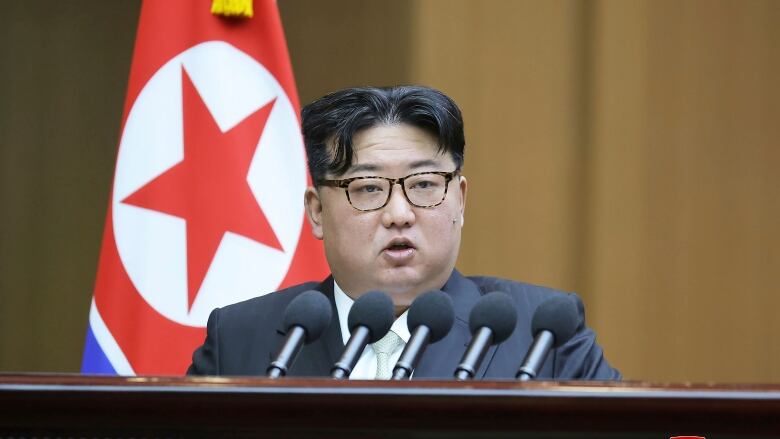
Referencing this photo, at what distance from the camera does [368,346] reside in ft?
7.10

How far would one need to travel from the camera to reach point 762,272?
11.9ft

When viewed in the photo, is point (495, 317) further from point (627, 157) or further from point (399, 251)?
point (627, 157)

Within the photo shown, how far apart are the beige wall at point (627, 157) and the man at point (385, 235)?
53.3 inches

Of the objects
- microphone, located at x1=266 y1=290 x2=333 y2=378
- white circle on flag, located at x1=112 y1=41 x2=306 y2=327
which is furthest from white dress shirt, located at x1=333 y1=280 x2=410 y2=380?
white circle on flag, located at x1=112 y1=41 x2=306 y2=327

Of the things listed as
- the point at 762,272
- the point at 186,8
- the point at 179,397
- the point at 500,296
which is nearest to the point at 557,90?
the point at 762,272

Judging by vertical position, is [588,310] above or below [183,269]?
above

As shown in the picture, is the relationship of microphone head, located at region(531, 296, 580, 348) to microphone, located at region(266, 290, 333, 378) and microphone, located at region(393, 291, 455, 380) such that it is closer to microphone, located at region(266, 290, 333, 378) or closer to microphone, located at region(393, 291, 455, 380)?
microphone, located at region(393, 291, 455, 380)

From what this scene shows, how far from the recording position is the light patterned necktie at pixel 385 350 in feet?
6.92

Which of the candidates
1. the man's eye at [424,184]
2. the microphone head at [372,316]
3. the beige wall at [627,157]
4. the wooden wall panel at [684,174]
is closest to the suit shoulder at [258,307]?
the man's eye at [424,184]

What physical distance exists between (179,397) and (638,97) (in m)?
2.64

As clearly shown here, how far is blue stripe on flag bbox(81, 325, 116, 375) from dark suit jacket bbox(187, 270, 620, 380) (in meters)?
0.83

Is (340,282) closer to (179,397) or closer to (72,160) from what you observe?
(179,397)

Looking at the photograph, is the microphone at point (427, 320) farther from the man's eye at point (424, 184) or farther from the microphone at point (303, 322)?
the man's eye at point (424, 184)

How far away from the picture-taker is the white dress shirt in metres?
2.14
